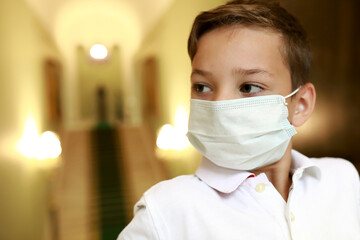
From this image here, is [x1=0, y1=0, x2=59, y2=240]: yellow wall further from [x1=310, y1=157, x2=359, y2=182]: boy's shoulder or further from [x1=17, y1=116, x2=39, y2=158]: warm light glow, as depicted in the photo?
[x1=310, y1=157, x2=359, y2=182]: boy's shoulder

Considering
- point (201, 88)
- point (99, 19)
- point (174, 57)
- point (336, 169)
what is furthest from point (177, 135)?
point (99, 19)

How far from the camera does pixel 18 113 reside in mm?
3053

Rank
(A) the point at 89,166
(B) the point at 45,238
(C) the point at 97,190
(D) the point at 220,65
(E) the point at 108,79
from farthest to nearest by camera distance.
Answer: (E) the point at 108,79
(A) the point at 89,166
(C) the point at 97,190
(B) the point at 45,238
(D) the point at 220,65

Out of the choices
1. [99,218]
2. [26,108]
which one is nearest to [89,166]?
[99,218]

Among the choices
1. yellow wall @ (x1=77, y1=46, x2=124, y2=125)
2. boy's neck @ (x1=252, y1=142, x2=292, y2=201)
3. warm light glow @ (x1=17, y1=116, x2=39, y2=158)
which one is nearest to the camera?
boy's neck @ (x1=252, y1=142, x2=292, y2=201)

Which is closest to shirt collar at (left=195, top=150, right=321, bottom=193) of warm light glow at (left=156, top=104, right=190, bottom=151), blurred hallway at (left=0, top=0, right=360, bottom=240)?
blurred hallway at (left=0, top=0, right=360, bottom=240)

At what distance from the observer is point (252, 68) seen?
0.80m

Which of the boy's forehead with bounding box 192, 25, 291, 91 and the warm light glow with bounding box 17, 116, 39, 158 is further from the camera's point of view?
the warm light glow with bounding box 17, 116, 39, 158

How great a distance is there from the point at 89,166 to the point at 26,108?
2751 mm

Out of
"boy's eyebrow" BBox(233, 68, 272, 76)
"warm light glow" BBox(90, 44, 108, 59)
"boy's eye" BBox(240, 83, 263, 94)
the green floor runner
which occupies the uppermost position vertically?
"warm light glow" BBox(90, 44, 108, 59)

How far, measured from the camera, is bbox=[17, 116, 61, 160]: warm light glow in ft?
10.6

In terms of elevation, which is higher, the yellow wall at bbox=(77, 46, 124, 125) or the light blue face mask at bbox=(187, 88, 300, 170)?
the yellow wall at bbox=(77, 46, 124, 125)

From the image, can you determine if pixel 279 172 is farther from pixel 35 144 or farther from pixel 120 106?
pixel 120 106

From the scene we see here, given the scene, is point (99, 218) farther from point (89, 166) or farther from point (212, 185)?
point (212, 185)
